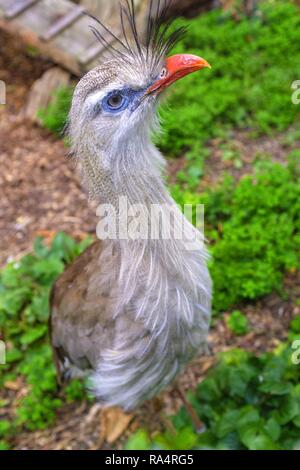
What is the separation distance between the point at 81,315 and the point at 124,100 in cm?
88

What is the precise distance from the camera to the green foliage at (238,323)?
2611 millimetres

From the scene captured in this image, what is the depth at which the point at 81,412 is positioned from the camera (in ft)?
8.50

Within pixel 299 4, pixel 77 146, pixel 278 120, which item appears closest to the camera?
pixel 77 146

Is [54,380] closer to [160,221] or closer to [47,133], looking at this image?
[160,221]

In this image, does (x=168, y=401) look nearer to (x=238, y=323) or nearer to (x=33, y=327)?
(x=238, y=323)

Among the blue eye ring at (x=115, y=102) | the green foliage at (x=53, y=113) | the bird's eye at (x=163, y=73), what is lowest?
the blue eye ring at (x=115, y=102)

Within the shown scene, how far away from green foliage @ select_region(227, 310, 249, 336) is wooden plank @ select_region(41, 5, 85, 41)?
2.36 meters

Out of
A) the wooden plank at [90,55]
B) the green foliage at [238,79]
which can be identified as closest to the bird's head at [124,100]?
the green foliage at [238,79]

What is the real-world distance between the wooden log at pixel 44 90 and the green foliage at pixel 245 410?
2.29 metres

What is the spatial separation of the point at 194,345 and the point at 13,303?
1133 millimetres

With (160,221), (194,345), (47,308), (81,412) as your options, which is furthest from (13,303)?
(160,221)

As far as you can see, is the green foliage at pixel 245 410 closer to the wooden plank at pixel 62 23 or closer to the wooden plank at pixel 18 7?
the wooden plank at pixel 62 23

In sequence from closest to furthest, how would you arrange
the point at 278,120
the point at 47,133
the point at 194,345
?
the point at 194,345 < the point at 278,120 < the point at 47,133

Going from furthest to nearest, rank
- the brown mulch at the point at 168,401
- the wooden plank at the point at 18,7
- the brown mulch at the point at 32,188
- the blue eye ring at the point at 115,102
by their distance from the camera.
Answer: the wooden plank at the point at 18,7 < the brown mulch at the point at 32,188 < the brown mulch at the point at 168,401 < the blue eye ring at the point at 115,102
